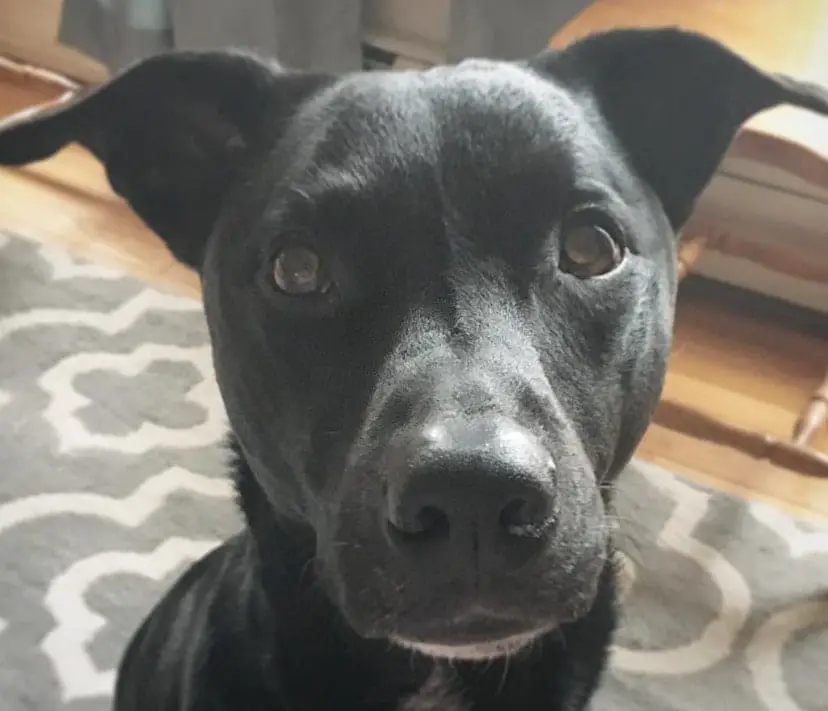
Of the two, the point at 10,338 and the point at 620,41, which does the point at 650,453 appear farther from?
the point at 10,338

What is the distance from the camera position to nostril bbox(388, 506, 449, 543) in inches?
34.2

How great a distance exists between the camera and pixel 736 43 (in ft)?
6.28

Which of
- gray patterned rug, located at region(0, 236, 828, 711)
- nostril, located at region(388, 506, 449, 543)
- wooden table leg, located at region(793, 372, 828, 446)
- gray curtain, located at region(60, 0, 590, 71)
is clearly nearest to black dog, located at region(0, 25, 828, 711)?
nostril, located at region(388, 506, 449, 543)

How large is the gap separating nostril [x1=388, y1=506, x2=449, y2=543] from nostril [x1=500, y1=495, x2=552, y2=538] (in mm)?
49

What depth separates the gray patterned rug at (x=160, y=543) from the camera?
1758 mm

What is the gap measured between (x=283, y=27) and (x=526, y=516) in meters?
2.04

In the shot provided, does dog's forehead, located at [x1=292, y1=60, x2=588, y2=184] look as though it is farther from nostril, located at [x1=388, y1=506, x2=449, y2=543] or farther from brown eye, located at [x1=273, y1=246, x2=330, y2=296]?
nostril, located at [x1=388, y1=506, x2=449, y2=543]

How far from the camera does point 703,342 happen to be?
251 cm

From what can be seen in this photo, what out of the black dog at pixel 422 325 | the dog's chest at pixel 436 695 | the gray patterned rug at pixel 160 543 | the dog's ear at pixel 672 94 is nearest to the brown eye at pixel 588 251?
the black dog at pixel 422 325

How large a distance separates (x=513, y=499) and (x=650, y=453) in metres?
1.41

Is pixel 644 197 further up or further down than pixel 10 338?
further up

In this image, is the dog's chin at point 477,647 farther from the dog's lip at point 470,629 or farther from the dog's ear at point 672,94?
the dog's ear at point 672,94

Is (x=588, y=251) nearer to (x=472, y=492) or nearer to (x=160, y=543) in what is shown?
(x=472, y=492)

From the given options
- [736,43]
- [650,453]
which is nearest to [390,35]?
[736,43]
